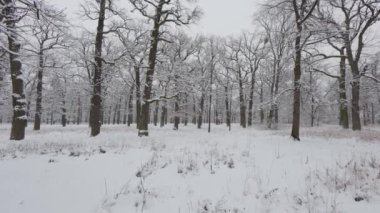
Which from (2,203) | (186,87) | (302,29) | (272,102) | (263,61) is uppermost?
(263,61)

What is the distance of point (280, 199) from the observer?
15.9 ft

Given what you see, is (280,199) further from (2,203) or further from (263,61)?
(263,61)

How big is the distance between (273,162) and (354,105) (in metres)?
16.6

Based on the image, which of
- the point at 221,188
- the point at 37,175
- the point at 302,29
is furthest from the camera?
the point at 302,29

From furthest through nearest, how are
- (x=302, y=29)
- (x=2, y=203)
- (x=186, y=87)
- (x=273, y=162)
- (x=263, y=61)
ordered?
(x=263, y=61), (x=186, y=87), (x=302, y=29), (x=273, y=162), (x=2, y=203)

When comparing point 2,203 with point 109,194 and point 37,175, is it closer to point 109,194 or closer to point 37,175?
point 37,175

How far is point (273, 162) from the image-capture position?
7.45 m

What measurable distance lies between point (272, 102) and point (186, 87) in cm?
614

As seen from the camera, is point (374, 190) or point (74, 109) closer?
point (374, 190)

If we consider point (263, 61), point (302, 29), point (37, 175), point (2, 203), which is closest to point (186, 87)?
point (302, 29)

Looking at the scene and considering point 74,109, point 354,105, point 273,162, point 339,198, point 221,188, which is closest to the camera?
point 339,198

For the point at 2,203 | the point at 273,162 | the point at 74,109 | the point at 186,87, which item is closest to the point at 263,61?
the point at 186,87

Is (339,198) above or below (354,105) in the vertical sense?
below

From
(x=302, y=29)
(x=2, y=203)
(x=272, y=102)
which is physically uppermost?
(x=302, y=29)
